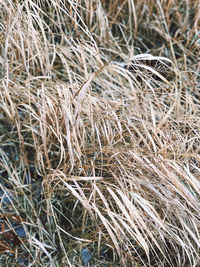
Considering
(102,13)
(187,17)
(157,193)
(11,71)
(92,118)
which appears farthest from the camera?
(187,17)

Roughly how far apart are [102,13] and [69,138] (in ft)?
2.60

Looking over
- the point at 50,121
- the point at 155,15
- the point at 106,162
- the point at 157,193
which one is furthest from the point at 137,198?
the point at 155,15

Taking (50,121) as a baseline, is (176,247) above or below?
below

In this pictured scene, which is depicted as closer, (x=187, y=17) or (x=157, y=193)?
(x=157, y=193)

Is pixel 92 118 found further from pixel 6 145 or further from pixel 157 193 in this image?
pixel 6 145

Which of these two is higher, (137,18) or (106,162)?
(137,18)

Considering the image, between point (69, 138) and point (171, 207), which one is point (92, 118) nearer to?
point (69, 138)

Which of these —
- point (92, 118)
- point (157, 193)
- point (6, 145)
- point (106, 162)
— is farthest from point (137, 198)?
point (6, 145)

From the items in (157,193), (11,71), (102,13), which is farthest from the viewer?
(102,13)

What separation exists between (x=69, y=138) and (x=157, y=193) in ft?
1.16

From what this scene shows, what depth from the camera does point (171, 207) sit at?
4.46ft

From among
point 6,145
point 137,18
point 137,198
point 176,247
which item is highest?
point 137,18

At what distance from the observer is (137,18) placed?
2061 mm

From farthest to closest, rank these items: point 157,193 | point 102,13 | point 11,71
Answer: point 102,13 < point 11,71 < point 157,193
